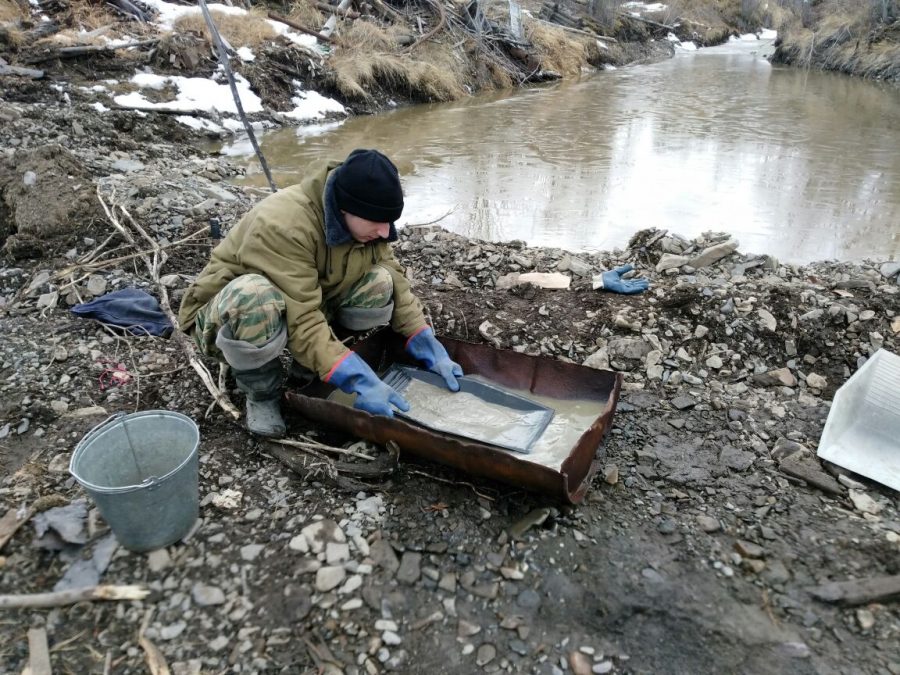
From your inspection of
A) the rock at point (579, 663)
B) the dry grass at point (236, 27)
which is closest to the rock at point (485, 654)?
the rock at point (579, 663)

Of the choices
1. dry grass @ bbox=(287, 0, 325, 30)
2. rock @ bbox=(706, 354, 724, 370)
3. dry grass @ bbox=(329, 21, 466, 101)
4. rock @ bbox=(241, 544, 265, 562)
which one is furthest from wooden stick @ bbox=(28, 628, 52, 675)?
dry grass @ bbox=(287, 0, 325, 30)

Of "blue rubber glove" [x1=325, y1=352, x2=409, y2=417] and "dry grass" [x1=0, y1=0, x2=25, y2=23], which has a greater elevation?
"dry grass" [x1=0, y1=0, x2=25, y2=23]

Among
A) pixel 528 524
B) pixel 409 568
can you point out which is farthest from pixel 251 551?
pixel 528 524

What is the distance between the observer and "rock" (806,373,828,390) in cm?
279

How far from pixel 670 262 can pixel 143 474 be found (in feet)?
10.9

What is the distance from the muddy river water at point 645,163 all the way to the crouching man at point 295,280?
314 cm

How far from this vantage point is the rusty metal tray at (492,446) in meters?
1.95

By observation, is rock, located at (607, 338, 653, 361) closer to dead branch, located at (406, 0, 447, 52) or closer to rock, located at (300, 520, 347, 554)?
rock, located at (300, 520, 347, 554)

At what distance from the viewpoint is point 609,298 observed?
339cm

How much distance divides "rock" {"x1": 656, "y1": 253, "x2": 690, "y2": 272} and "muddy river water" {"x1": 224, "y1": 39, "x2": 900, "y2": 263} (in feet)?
3.83

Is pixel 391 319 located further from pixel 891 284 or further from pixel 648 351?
pixel 891 284

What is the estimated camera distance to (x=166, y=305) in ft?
10.7

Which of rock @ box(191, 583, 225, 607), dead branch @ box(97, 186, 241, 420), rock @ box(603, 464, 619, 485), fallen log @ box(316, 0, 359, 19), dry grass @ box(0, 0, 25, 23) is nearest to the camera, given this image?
rock @ box(191, 583, 225, 607)

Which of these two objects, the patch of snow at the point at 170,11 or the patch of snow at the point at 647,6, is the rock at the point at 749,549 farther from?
the patch of snow at the point at 647,6
